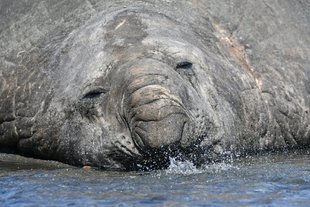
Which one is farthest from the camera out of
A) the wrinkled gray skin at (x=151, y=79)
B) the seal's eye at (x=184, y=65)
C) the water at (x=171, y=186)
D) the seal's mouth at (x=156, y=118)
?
the seal's eye at (x=184, y=65)

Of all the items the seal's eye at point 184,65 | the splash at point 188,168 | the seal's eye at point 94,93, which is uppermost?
the seal's eye at point 184,65

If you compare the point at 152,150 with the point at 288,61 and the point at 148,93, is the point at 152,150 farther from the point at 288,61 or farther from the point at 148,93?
the point at 288,61

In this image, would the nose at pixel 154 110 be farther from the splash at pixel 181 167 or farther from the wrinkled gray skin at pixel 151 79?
the splash at pixel 181 167

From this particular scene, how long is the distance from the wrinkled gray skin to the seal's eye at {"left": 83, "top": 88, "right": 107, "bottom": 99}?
1 cm

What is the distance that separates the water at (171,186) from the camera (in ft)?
18.8

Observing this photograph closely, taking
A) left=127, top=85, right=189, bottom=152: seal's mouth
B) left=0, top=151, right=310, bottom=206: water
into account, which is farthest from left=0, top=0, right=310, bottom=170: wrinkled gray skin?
left=0, top=151, right=310, bottom=206: water

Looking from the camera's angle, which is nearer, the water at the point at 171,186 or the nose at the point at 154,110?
the water at the point at 171,186

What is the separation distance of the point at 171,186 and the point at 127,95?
121 centimetres

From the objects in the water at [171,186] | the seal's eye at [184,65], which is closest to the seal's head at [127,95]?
the seal's eye at [184,65]

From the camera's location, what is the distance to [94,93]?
7.72 m

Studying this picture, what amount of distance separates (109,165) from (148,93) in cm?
79

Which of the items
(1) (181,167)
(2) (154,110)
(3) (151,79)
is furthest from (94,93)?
(1) (181,167)

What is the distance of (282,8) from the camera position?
9406 millimetres

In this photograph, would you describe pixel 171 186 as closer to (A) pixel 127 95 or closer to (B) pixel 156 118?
(B) pixel 156 118
